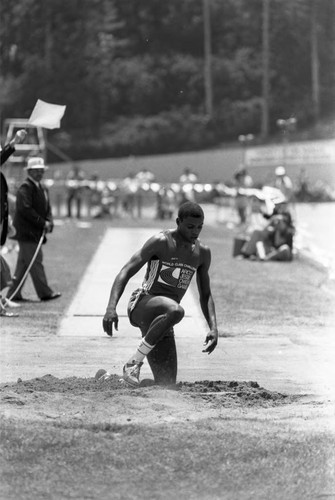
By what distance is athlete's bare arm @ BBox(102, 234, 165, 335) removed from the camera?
8508 mm

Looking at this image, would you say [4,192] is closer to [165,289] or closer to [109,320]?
[165,289]

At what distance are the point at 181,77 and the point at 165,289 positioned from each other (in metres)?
60.3

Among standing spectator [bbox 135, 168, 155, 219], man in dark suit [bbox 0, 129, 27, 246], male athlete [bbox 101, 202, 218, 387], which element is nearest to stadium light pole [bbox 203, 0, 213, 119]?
standing spectator [bbox 135, 168, 155, 219]

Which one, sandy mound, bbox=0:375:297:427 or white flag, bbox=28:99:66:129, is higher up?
white flag, bbox=28:99:66:129

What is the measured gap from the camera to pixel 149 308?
29.2 ft

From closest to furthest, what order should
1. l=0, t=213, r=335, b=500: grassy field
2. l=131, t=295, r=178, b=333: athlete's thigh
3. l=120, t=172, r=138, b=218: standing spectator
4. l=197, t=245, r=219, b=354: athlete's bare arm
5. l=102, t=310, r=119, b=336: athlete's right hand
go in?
1. l=0, t=213, r=335, b=500: grassy field
2. l=102, t=310, r=119, b=336: athlete's right hand
3. l=131, t=295, r=178, b=333: athlete's thigh
4. l=197, t=245, r=219, b=354: athlete's bare arm
5. l=120, t=172, r=138, b=218: standing spectator

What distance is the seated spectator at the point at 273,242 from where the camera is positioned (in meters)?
22.8

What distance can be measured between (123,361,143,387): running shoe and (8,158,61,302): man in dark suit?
21.9 feet

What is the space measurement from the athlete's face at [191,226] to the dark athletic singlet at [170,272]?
0.43ft

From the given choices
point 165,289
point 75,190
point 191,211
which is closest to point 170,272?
point 165,289

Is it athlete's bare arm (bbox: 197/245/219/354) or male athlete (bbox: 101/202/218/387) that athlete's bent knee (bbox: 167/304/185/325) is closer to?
male athlete (bbox: 101/202/218/387)

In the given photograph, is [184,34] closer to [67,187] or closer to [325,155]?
[325,155]

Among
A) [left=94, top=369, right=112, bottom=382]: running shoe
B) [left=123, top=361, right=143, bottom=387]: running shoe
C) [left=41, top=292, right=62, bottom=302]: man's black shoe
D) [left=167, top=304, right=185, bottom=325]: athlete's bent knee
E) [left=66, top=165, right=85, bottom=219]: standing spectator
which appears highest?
[left=167, top=304, right=185, bottom=325]: athlete's bent knee

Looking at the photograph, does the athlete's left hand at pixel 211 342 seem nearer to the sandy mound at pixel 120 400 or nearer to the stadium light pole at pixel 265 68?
the sandy mound at pixel 120 400
